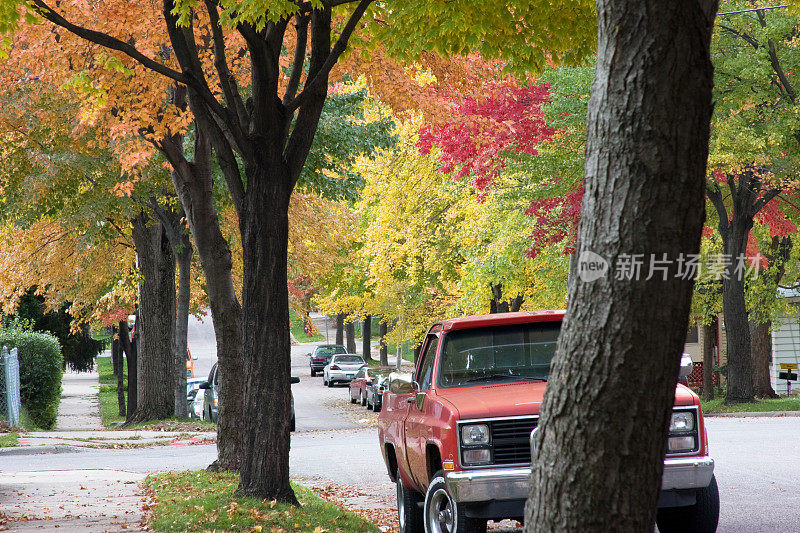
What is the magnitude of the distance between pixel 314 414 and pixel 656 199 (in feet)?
93.0

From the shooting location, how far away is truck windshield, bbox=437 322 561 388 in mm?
8125

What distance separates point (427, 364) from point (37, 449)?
42.5ft

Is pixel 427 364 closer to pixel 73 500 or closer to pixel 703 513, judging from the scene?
pixel 703 513

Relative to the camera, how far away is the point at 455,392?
7.77 meters

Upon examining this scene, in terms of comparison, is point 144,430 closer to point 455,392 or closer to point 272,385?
point 272,385

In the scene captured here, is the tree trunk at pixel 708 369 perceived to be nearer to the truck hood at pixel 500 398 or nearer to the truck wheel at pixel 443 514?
the truck hood at pixel 500 398

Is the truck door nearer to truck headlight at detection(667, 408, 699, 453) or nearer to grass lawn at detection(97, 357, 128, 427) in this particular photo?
truck headlight at detection(667, 408, 699, 453)

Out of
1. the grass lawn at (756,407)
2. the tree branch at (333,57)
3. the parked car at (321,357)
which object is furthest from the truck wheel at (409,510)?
the parked car at (321,357)

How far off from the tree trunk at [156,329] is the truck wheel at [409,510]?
16.4m

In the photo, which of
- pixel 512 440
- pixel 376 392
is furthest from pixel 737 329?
pixel 512 440

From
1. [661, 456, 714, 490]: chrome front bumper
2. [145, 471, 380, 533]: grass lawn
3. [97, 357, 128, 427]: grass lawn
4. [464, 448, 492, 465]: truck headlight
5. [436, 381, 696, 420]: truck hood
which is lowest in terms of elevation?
[97, 357, 128, 427]: grass lawn

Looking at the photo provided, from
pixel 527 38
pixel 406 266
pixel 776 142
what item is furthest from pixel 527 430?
pixel 406 266

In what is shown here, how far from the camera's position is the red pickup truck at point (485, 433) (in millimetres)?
6910

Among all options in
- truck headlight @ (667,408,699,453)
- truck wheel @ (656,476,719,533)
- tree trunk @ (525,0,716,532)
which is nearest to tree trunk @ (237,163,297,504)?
truck wheel @ (656,476,719,533)
